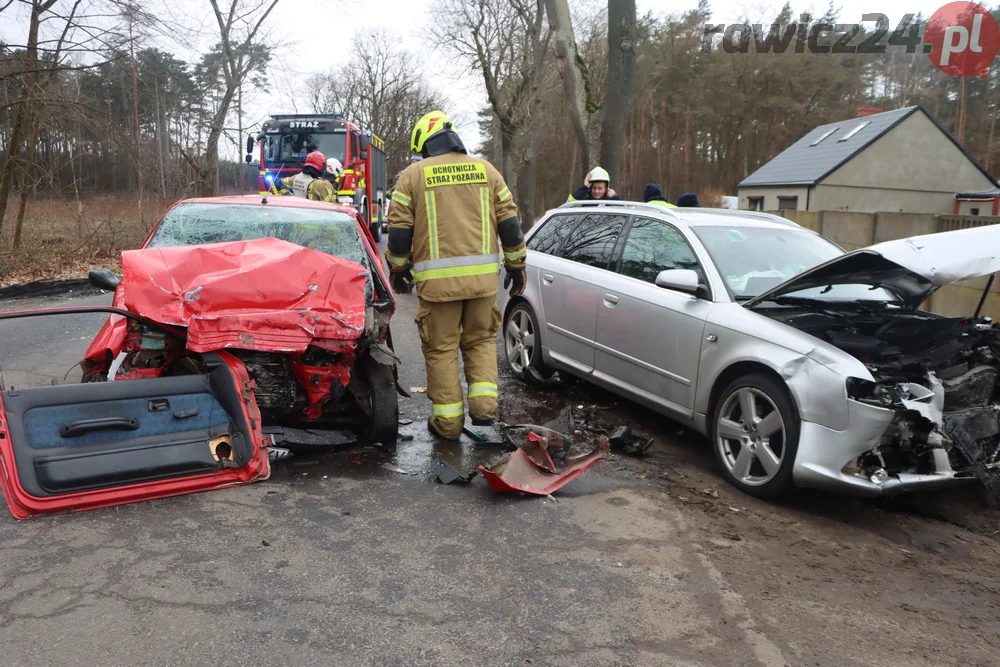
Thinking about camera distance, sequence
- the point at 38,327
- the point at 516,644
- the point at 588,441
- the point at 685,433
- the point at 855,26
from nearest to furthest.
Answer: the point at 516,644
the point at 588,441
the point at 685,433
the point at 38,327
the point at 855,26

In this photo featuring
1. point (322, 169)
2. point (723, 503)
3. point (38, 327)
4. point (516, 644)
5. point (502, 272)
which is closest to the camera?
point (516, 644)

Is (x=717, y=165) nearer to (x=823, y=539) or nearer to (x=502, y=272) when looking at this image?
(x=502, y=272)

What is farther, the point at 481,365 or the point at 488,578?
the point at 481,365

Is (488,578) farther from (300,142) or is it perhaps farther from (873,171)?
(873,171)

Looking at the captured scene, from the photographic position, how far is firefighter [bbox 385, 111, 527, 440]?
170 inches

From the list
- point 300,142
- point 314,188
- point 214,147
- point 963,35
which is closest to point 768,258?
point 314,188

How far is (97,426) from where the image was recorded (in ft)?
11.0

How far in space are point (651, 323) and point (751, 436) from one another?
3.68 ft

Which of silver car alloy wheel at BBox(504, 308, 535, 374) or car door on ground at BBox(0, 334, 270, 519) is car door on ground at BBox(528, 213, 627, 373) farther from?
car door on ground at BBox(0, 334, 270, 519)

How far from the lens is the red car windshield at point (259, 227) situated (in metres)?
4.79

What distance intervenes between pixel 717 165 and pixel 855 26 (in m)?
24.8

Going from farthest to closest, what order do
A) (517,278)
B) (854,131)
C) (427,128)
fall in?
1. (854,131)
2. (517,278)
3. (427,128)

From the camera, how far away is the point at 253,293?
147 inches

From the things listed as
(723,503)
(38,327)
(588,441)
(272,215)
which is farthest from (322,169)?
(723,503)
